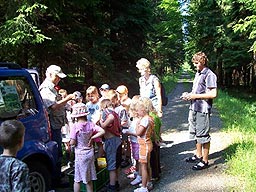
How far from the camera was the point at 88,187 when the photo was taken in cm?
504

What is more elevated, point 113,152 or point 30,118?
point 30,118

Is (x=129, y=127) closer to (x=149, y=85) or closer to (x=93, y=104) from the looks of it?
(x=149, y=85)

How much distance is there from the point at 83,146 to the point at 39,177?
0.80m

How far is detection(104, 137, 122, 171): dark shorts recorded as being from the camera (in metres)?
5.57

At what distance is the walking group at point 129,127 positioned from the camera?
5.03 metres

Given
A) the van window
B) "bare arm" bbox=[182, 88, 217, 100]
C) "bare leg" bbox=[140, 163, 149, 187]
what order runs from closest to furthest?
the van window → "bare leg" bbox=[140, 163, 149, 187] → "bare arm" bbox=[182, 88, 217, 100]

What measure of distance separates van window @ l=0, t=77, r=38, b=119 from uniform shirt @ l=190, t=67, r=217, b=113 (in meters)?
2.98

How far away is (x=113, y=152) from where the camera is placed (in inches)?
222

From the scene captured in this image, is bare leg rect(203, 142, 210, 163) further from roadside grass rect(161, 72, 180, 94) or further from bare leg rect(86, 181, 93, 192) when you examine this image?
roadside grass rect(161, 72, 180, 94)

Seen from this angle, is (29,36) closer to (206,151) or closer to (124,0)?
(206,151)

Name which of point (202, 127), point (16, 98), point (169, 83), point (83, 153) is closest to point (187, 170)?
point (202, 127)

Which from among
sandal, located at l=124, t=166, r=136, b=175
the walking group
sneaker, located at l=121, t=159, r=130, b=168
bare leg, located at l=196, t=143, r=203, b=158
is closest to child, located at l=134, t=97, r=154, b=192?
the walking group

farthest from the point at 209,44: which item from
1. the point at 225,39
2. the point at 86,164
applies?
the point at 86,164

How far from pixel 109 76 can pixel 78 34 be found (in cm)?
346
